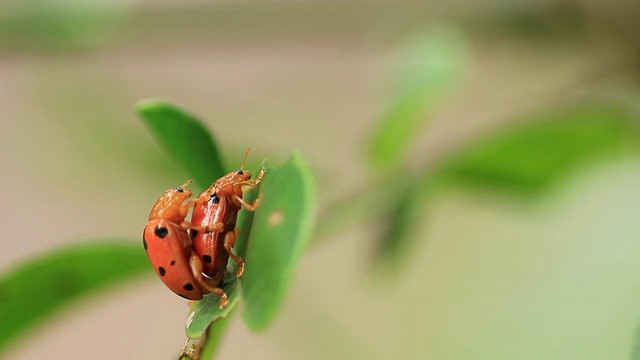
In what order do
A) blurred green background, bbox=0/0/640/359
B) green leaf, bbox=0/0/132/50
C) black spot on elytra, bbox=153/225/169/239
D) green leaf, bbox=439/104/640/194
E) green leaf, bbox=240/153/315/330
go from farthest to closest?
green leaf, bbox=0/0/132/50 → blurred green background, bbox=0/0/640/359 → green leaf, bbox=439/104/640/194 → black spot on elytra, bbox=153/225/169/239 → green leaf, bbox=240/153/315/330

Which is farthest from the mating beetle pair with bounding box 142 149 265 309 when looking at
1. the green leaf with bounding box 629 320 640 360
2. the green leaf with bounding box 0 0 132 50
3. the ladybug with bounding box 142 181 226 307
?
the green leaf with bounding box 0 0 132 50

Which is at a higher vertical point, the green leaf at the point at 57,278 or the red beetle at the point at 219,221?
the red beetle at the point at 219,221

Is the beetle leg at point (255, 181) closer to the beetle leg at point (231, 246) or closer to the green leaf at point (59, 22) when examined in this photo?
the beetle leg at point (231, 246)

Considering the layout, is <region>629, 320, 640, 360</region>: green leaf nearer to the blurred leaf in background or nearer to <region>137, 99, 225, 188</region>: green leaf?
<region>137, 99, 225, 188</region>: green leaf

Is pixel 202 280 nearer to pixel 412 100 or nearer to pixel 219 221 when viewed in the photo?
pixel 219 221

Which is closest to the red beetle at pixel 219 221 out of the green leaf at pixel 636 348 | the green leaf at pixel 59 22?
the green leaf at pixel 636 348

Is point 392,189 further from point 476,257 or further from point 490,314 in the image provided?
point 476,257
